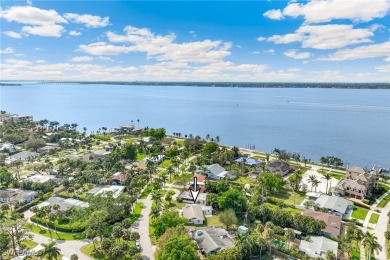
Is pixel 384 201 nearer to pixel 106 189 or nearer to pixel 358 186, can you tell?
pixel 358 186

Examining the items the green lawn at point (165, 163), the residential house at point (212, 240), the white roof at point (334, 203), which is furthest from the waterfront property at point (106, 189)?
the white roof at point (334, 203)

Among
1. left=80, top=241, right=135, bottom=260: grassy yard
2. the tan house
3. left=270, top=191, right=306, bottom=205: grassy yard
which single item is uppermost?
the tan house

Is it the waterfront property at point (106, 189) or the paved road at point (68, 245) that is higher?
the waterfront property at point (106, 189)

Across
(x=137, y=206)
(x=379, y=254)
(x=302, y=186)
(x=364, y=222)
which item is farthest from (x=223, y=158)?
(x=379, y=254)

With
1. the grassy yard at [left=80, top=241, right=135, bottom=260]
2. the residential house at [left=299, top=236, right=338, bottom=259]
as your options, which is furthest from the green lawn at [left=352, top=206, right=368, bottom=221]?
the grassy yard at [left=80, top=241, right=135, bottom=260]

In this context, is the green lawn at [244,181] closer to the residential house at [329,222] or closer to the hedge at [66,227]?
the residential house at [329,222]

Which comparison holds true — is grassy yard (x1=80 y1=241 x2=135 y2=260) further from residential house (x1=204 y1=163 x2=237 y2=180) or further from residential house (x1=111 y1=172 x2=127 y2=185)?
residential house (x1=204 y1=163 x2=237 y2=180)
